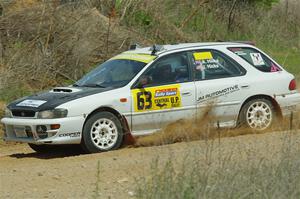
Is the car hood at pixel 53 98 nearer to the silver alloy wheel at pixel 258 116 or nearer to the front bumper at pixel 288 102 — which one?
the silver alloy wheel at pixel 258 116

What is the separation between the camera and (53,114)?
37.7 ft

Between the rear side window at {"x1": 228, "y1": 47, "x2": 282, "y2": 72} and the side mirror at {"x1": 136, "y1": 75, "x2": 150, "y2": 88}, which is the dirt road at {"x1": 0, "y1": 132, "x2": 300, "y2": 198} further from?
the rear side window at {"x1": 228, "y1": 47, "x2": 282, "y2": 72}

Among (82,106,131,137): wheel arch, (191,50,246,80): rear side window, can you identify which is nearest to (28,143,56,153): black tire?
(82,106,131,137): wheel arch

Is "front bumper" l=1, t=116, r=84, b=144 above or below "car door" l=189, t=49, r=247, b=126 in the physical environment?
below

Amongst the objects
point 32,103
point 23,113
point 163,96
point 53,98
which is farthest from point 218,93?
point 23,113

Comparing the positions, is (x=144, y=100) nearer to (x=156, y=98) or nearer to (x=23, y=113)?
(x=156, y=98)

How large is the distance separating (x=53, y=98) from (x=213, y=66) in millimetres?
2621

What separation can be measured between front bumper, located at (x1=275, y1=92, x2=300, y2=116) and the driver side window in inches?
65.0

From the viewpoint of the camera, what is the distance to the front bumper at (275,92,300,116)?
42.0 feet

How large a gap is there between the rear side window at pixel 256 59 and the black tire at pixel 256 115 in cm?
59

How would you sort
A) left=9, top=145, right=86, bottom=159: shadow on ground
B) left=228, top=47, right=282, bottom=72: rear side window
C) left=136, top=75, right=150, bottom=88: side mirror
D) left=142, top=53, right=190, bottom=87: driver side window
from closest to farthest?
left=136, top=75, right=150, bottom=88: side mirror
left=142, top=53, right=190, bottom=87: driver side window
left=9, top=145, right=86, bottom=159: shadow on ground
left=228, top=47, right=282, bottom=72: rear side window

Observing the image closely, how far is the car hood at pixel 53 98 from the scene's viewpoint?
455 inches

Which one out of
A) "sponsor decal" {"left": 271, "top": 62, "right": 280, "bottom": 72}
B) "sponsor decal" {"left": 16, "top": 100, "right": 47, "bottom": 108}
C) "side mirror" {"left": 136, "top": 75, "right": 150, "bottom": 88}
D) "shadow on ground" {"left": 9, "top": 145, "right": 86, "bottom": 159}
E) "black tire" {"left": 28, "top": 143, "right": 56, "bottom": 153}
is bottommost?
"shadow on ground" {"left": 9, "top": 145, "right": 86, "bottom": 159}

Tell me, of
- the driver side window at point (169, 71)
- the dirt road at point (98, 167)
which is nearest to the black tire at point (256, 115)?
the dirt road at point (98, 167)
